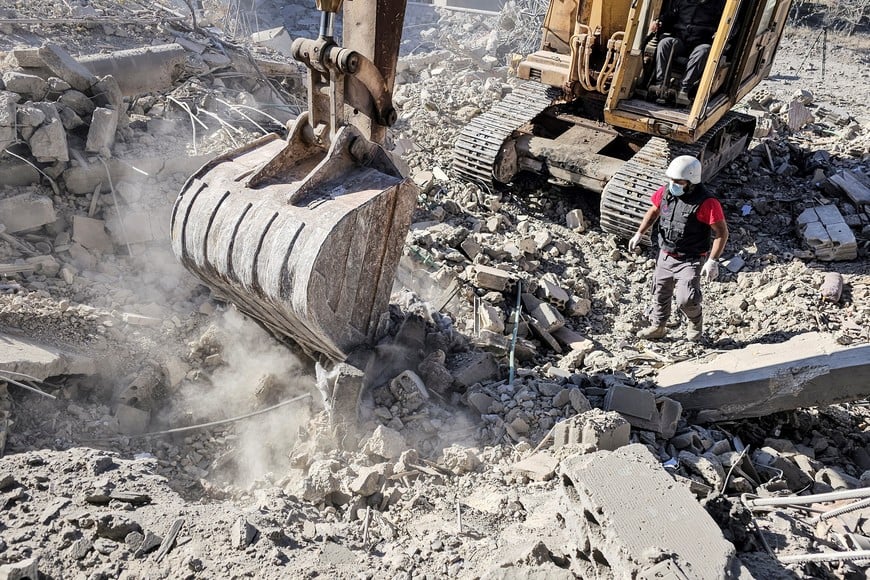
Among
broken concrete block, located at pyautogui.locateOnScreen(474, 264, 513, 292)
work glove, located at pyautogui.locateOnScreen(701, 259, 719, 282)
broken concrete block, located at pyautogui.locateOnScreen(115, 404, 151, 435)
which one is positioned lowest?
broken concrete block, located at pyautogui.locateOnScreen(115, 404, 151, 435)

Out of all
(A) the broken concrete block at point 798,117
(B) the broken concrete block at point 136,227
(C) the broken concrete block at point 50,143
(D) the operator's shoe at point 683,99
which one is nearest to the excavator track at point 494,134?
(D) the operator's shoe at point 683,99

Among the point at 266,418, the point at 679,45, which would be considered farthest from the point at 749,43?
the point at 266,418

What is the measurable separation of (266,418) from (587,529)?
6.66 ft

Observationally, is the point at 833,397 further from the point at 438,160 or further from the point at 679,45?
the point at 438,160

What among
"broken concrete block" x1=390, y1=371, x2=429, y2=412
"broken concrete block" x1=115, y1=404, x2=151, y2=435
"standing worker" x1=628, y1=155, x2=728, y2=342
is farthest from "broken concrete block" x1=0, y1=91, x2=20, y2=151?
"standing worker" x1=628, y1=155, x2=728, y2=342

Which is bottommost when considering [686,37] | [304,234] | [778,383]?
[778,383]

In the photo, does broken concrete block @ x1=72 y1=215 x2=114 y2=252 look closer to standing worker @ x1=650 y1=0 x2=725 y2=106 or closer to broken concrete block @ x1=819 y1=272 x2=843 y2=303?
standing worker @ x1=650 y1=0 x2=725 y2=106

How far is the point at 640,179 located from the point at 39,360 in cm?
494

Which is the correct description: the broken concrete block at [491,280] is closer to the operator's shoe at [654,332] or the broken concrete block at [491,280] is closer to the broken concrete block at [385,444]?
the operator's shoe at [654,332]

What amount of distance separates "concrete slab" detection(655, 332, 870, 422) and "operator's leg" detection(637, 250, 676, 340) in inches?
34.6

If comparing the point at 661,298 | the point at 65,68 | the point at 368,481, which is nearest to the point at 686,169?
the point at 661,298

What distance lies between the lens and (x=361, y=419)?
381 centimetres

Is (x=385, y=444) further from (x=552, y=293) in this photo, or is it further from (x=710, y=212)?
(x=710, y=212)

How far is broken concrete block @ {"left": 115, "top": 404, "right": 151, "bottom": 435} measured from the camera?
3.88 metres
